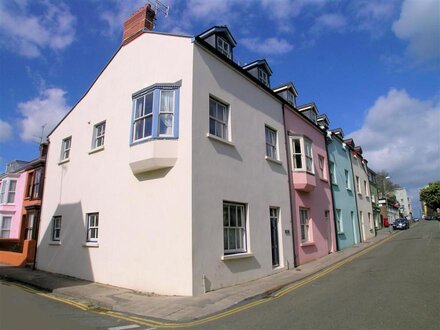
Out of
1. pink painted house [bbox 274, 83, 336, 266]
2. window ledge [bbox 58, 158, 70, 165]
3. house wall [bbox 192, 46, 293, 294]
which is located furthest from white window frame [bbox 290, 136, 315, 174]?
window ledge [bbox 58, 158, 70, 165]

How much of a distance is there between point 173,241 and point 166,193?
1.57 m

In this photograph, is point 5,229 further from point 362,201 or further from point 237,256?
point 362,201

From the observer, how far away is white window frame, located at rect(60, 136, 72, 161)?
16.3m

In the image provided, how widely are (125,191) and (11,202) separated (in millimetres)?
18080

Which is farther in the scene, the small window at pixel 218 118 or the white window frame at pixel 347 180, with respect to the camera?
the white window frame at pixel 347 180

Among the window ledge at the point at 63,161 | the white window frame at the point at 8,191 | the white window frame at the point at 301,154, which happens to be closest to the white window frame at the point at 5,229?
the white window frame at the point at 8,191

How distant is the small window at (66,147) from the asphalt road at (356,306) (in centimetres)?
1293

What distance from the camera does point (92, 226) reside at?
13359 millimetres

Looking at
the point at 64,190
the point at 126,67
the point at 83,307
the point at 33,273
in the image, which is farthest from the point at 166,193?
the point at 33,273

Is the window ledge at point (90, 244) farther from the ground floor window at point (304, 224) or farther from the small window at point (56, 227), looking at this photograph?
the ground floor window at point (304, 224)

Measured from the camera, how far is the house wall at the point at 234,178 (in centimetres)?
991

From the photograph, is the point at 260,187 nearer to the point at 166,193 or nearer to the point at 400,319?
the point at 166,193

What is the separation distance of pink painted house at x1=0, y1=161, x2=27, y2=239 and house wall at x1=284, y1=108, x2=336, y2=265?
2020cm

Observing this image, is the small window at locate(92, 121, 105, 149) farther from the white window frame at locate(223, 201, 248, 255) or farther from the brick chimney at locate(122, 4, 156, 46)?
the white window frame at locate(223, 201, 248, 255)
